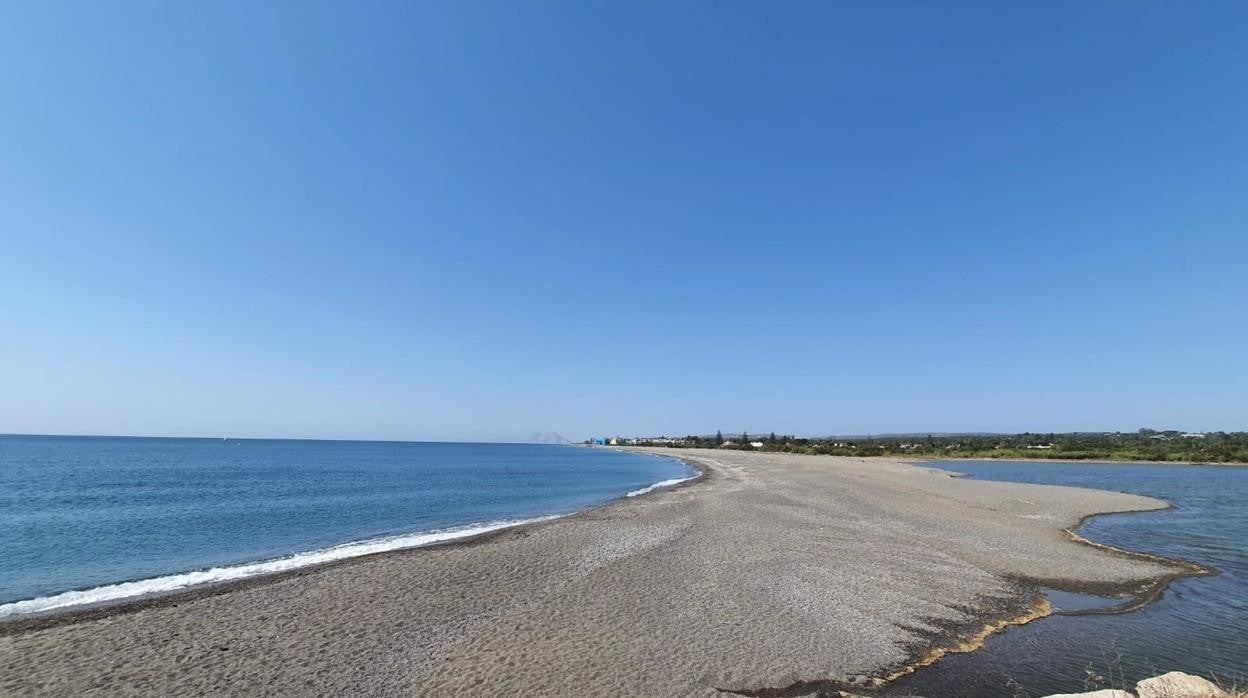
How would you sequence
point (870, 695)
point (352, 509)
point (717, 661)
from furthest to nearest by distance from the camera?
point (352, 509) → point (717, 661) → point (870, 695)

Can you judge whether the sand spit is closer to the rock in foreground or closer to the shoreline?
the shoreline

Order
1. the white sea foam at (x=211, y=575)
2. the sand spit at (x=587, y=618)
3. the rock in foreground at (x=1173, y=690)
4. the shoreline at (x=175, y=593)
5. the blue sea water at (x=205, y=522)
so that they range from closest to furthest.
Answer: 1. the rock in foreground at (x=1173, y=690)
2. the sand spit at (x=587, y=618)
3. the shoreline at (x=175, y=593)
4. the white sea foam at (x=211, y=575)
5. the blue sea water at (x=205, y=522)

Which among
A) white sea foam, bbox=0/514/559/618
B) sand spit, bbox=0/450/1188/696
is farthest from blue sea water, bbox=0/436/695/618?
sand spit, bbox=0/450/1188/696

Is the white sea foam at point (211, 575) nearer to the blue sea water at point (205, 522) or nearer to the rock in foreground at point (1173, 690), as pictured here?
the blue sea water at point (205, 522)

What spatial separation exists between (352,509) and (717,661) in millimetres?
28515

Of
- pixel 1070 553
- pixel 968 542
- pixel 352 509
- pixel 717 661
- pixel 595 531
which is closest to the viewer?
pixel 717 661

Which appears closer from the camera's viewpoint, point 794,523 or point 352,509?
point 794,523

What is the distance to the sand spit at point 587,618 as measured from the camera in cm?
895

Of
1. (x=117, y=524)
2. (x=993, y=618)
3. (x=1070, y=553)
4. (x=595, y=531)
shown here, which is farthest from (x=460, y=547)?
(x=1070, y=553)

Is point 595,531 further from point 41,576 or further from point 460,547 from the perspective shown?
point 41,576

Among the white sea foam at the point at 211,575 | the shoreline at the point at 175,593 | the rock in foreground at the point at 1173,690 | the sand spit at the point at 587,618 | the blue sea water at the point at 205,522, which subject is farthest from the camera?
the blue sea water at the point at 205,522

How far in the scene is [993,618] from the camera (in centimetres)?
1215

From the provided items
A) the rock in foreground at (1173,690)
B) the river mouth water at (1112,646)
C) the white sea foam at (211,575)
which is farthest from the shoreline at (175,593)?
the rock in foreground at (1173,690)

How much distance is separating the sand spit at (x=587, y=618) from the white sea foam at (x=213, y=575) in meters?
1.62
